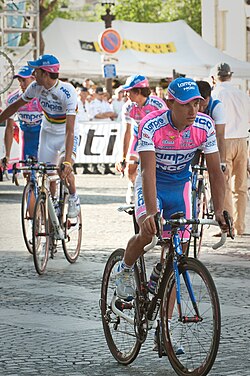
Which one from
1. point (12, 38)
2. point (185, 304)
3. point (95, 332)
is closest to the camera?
point (185, 304)

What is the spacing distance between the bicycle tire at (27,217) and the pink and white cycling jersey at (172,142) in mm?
5525

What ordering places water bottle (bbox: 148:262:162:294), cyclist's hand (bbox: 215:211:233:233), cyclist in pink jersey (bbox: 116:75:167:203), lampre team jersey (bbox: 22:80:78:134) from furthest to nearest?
cyclist in pink jersey (bbox: 116:75:167:203) < lampre team jersey (bbox: 22:80:78:134) < water bottle (bbox: 148:262:162:294) < cyclist's hand (bbox: 215:211:233:233)

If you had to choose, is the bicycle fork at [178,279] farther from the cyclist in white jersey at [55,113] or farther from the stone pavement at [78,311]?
the cyclist in white jersey at [55,113]

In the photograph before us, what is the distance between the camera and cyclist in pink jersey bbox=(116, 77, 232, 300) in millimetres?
7820

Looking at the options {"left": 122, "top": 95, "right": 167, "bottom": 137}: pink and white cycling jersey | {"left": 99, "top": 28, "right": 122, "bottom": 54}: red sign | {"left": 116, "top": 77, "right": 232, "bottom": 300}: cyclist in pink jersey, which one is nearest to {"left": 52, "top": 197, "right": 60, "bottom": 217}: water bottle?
{"left": 122, "top": 95, "right": 167, "bottom": 137}: pink and white cycling jersey

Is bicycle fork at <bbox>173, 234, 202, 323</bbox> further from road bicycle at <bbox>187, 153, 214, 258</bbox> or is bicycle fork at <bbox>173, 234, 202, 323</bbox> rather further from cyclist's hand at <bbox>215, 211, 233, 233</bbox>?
road bicycle at <bbox>187, 153, 214, 258</bbox>

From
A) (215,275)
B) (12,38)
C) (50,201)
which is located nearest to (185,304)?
(215,275)

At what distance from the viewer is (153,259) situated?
44.7 feet

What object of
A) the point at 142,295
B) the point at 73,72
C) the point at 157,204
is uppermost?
the point at 157,204

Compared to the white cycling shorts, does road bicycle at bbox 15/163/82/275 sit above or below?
below

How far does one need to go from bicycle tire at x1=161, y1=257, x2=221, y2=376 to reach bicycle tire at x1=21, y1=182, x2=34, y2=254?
619 cm

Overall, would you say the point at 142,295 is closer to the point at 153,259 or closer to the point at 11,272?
the point at 11,272

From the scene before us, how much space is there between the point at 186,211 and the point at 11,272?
15.5 ft

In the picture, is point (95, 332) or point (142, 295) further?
point (95, 332)
